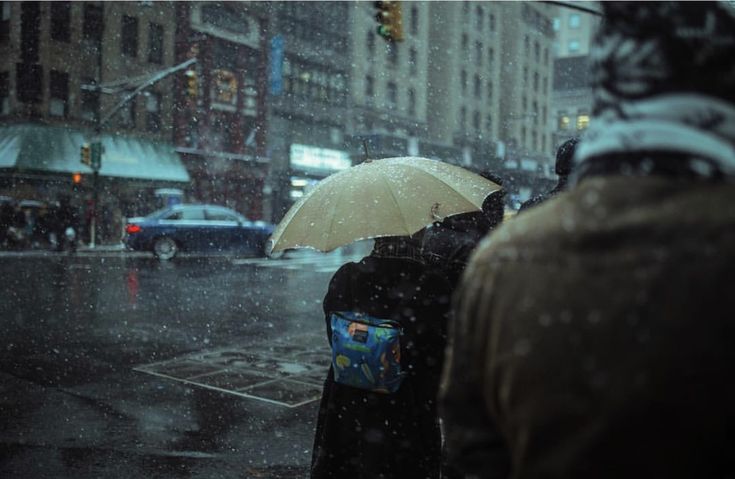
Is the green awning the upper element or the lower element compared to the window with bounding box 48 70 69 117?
lower

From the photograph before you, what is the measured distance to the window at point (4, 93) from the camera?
29.4 m

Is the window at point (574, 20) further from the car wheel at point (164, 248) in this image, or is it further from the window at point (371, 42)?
the car wheel at point (164, 248)

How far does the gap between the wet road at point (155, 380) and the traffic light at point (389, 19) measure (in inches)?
208

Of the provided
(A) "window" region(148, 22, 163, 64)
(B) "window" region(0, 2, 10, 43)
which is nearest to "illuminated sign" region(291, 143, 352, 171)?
(A) "window" region(148, 22, 163, 64)

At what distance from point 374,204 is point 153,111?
3323 cm

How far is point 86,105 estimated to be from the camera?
104 ft

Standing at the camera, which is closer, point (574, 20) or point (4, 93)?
point (4, 93)

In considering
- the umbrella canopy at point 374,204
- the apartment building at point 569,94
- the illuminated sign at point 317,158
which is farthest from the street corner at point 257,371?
the apartment building at point 569,94

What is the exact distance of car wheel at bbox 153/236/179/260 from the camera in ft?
77.8

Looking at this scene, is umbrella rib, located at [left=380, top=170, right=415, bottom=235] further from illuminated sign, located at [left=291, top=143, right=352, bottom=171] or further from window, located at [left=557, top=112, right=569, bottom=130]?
window, located at [left=557, top=112, right=569, bottom=130]

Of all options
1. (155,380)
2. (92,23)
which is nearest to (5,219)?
(92,23)

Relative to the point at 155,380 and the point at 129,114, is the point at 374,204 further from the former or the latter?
the point at 129,114

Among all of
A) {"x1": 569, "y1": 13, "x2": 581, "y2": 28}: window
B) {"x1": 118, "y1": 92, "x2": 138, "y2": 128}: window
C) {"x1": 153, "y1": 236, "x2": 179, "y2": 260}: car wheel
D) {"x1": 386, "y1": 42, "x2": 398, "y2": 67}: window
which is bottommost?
{"x1": 153, "y1": 236, "x2": 179, "y2": 260}: car wheel

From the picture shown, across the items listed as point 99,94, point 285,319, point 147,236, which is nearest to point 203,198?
point 99,94
